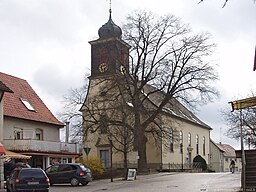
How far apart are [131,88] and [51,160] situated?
1151 centimetres

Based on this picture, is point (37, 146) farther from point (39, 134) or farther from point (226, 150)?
point (226, 150)

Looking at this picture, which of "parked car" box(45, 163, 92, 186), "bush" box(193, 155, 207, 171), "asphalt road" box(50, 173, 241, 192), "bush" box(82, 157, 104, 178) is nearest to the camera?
"asphalt road" box(50, 173, 241, 192)

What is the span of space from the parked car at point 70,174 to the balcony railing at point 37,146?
6.42 metres

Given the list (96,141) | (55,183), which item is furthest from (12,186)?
(96,141)

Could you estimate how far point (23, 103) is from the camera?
4609cm

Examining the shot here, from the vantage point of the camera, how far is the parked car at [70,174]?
33406 mm

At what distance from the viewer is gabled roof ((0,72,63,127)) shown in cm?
4324

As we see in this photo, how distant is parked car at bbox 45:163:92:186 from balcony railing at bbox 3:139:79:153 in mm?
6422

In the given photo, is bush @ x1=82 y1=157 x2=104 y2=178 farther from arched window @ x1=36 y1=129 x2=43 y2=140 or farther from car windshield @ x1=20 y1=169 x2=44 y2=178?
car windshield @ x1=20 y1=169 x2=44 y2=178

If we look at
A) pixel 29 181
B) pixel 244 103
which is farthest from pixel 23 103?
pixel 244 103

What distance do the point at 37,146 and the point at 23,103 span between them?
6.01 metres

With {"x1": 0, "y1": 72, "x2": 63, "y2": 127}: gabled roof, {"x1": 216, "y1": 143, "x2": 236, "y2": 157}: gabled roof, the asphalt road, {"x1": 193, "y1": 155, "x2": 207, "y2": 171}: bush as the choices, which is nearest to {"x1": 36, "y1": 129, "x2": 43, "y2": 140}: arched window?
{"x1": 0, "y1": 72, "x2": 63, "y2": 127}: gabled roof

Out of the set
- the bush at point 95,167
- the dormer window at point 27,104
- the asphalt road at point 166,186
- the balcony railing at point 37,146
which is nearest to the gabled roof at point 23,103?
the dormer window at point 27,104

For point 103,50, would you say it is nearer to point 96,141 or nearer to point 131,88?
point 131,88
